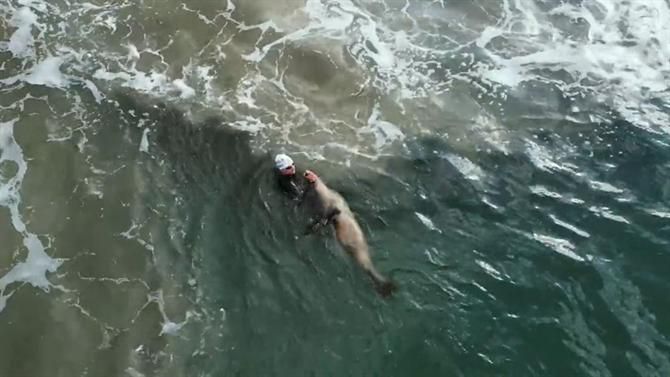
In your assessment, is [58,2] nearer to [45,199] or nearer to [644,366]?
[45,199]

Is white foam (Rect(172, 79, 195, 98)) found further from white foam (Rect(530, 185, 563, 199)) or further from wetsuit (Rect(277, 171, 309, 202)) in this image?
white foam (Rect(530, 185, 563, 199))

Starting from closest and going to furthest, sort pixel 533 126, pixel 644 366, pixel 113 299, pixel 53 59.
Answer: pixel 644 366 < pixel 113 299 < pixel 533 126 < pixel 53 59

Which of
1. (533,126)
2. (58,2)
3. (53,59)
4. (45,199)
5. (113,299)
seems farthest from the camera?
(58,2)

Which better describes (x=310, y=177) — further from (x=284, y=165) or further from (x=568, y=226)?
(x=568, y=226)

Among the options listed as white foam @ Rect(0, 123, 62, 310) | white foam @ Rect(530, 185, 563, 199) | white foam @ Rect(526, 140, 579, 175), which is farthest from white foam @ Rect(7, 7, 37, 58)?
white foam @ Rect(530, 185, 563, 199)

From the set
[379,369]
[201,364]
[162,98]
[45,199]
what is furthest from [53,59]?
[379,369]

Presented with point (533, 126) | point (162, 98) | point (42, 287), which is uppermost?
point (533, 126)
